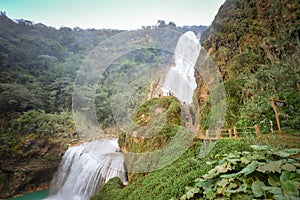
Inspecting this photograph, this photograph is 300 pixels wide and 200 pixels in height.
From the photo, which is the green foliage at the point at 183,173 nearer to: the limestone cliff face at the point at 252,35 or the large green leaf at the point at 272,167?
the large green leaf at the point at 272,167

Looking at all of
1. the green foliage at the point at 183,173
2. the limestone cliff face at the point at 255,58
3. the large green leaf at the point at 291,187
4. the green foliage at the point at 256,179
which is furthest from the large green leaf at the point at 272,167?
the limestone cliff face at the point at 255,58

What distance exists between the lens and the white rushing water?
1207 cm

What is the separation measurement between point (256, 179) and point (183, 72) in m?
12.5

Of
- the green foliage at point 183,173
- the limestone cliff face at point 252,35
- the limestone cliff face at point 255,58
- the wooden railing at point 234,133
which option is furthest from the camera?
the limestone cliff face at point 252,35

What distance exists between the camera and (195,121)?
7.48 m

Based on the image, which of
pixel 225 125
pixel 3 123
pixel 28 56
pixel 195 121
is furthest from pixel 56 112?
pixel 225 125

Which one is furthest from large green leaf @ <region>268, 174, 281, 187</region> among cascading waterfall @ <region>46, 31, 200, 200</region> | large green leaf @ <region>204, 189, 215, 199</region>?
cascading waterfall @ <region>46, 31, 200, 200</region>

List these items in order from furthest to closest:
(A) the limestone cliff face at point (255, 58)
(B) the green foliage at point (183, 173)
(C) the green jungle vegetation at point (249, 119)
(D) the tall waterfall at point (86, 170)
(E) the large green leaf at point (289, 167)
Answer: (D) the tall waterfall at point (86, 170) → (A) the limestone cliff face at point (255, 58) → (B) the green foliage at point (183, 173) → (C) the green jungle vegetation at point (249, 119) → (E) the large green leaf at point (289, 167)

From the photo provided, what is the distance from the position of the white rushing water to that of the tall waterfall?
5160 mm

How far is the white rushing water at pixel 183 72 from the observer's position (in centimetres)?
1207

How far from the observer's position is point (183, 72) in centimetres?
1403

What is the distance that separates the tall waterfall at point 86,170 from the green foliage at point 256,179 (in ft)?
15.6

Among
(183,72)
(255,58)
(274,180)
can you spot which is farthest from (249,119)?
(183,72)

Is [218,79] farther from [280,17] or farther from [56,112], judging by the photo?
[56,112]
